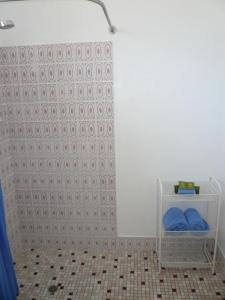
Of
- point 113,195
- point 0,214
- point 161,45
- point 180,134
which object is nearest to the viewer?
point 0,214

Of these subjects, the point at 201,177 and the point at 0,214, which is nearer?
the point at 0,214

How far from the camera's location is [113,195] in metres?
1.97

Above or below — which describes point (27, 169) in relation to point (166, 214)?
above

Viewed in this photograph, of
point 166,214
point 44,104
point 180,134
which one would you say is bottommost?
point 166,214

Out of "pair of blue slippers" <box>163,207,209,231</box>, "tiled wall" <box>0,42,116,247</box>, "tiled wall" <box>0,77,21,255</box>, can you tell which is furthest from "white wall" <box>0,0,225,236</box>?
"tiled wall" <box>0,77,21,255</box>

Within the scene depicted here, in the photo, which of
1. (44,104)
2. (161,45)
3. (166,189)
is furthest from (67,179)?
(161,45)

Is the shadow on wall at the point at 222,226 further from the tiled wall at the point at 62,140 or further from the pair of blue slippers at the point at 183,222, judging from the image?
the tiled wall at the point at 62,140

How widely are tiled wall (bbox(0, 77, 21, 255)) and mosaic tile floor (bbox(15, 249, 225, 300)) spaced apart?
0.68 feet

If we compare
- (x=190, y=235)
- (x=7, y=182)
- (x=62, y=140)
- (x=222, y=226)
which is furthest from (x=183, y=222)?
(x=7, y=182)

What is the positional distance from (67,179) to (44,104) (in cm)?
62

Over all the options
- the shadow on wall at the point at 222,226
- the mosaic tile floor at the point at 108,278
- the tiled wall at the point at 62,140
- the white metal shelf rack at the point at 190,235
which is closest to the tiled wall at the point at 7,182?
the tiled wall at the point at 62,140

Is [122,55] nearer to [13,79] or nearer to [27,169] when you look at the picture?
[13,79]

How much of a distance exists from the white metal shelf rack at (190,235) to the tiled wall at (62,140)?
0.43m

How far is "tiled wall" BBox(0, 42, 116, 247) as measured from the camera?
69.3 inches
